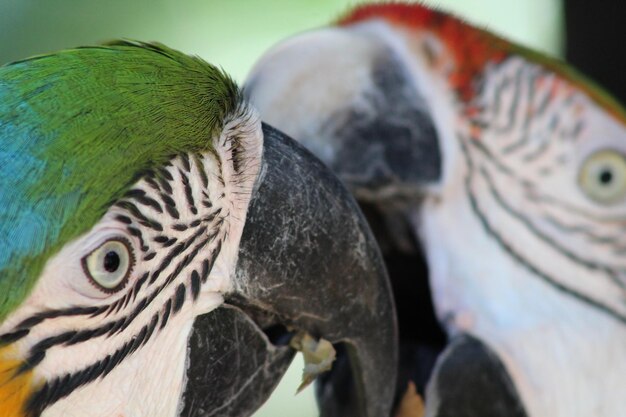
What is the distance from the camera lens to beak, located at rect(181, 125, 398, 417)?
1.00 metres

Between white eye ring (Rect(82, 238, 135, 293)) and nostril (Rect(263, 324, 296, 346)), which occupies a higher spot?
white eye ring (Rect(82, 238, 135, 293))

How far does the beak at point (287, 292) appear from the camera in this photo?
1005mm

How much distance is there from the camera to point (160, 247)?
0.95 m

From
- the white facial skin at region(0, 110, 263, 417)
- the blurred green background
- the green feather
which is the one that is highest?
the blurred green background

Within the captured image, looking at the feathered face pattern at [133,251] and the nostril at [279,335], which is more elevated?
the feathered face pattern at [133,251]

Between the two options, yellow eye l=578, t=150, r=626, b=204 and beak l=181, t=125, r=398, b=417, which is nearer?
beak l=181, t=125, r=398, b=417

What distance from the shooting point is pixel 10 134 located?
0.88m

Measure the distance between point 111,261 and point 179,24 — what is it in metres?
2.99

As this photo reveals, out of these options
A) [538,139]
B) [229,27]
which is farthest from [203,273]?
[229,27]

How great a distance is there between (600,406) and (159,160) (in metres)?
0.92

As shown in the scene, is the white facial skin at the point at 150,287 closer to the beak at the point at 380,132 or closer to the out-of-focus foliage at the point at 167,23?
the beak at the point at 380,132

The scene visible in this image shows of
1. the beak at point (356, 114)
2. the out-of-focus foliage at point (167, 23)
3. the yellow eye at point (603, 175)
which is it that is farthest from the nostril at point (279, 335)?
the out-of-focus foliage at point (167, 23)

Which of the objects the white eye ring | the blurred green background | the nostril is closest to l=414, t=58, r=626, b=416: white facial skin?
the nostril

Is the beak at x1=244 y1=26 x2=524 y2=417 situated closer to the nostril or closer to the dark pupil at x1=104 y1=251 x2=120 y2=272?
the nostril
